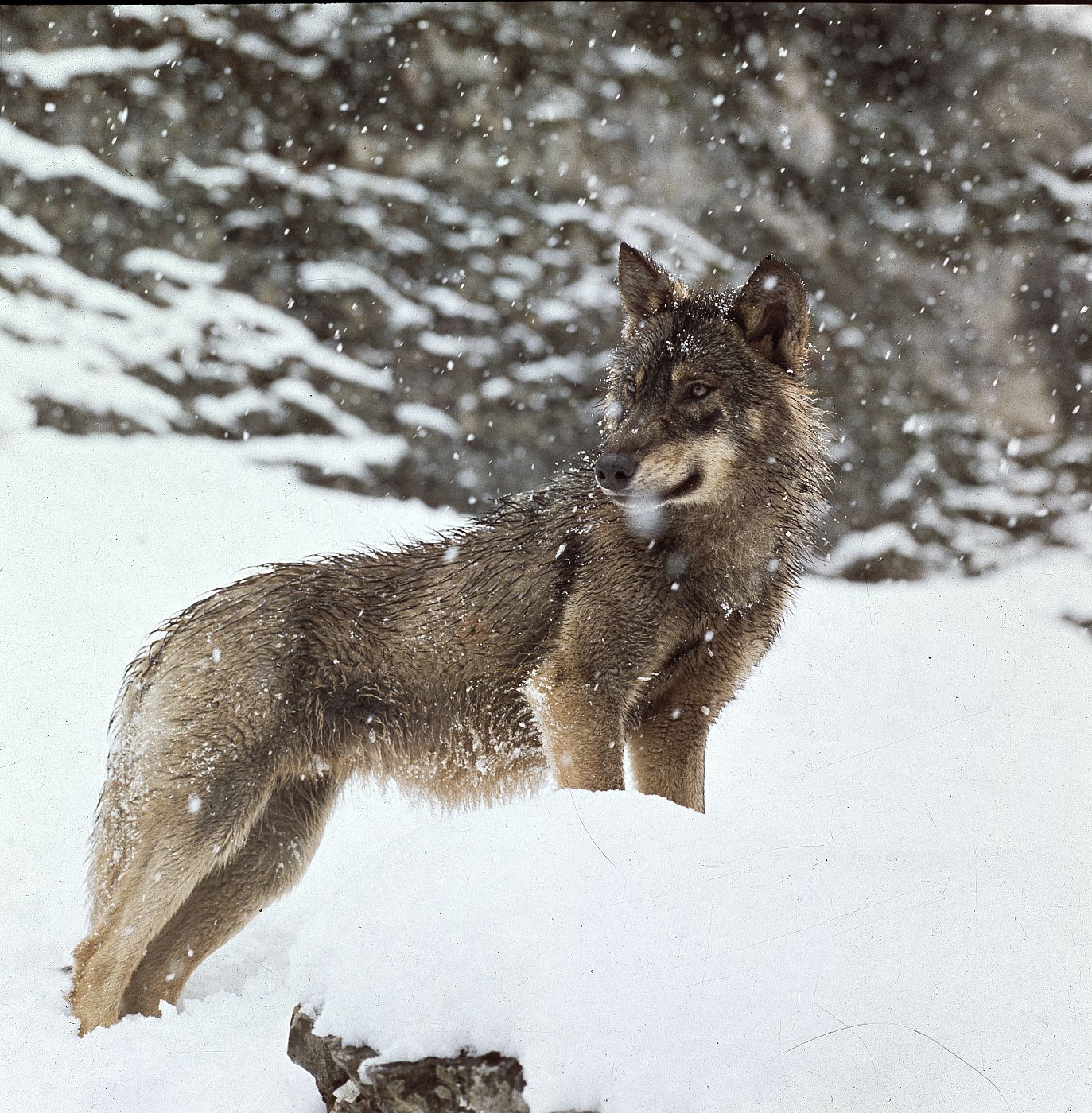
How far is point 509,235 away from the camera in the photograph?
321 inches

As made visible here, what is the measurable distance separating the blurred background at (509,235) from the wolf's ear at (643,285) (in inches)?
152

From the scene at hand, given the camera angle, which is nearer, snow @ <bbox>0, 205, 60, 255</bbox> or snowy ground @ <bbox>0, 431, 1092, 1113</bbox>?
snowy ground @ <bbox>0, 431, 1092, 1113</bbox>

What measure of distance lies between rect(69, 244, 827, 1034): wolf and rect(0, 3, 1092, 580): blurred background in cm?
399

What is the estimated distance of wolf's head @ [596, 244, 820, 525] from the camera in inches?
143

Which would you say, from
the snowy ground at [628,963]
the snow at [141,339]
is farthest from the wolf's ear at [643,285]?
the snow at [141,339]

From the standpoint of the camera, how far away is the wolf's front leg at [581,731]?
3.56m

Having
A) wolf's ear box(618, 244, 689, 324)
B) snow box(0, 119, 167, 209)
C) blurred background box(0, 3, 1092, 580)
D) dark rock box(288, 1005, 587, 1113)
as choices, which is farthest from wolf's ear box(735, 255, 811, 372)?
snow box(0, 119, 167, 209)

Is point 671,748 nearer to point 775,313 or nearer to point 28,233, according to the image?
point 775,313

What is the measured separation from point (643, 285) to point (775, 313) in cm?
58

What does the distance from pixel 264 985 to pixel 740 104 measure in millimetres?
7099

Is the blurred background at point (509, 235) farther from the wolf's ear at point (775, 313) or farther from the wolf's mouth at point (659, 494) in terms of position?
the wolf's mouth at point (659, 494)

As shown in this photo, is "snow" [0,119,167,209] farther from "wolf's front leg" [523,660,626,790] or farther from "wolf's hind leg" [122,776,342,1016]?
"wolf's front leg" [523,660,626,790]

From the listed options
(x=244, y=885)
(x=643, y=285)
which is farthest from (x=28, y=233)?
(x=244, y=885)

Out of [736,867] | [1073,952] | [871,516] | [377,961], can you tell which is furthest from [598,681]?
[871,516]
